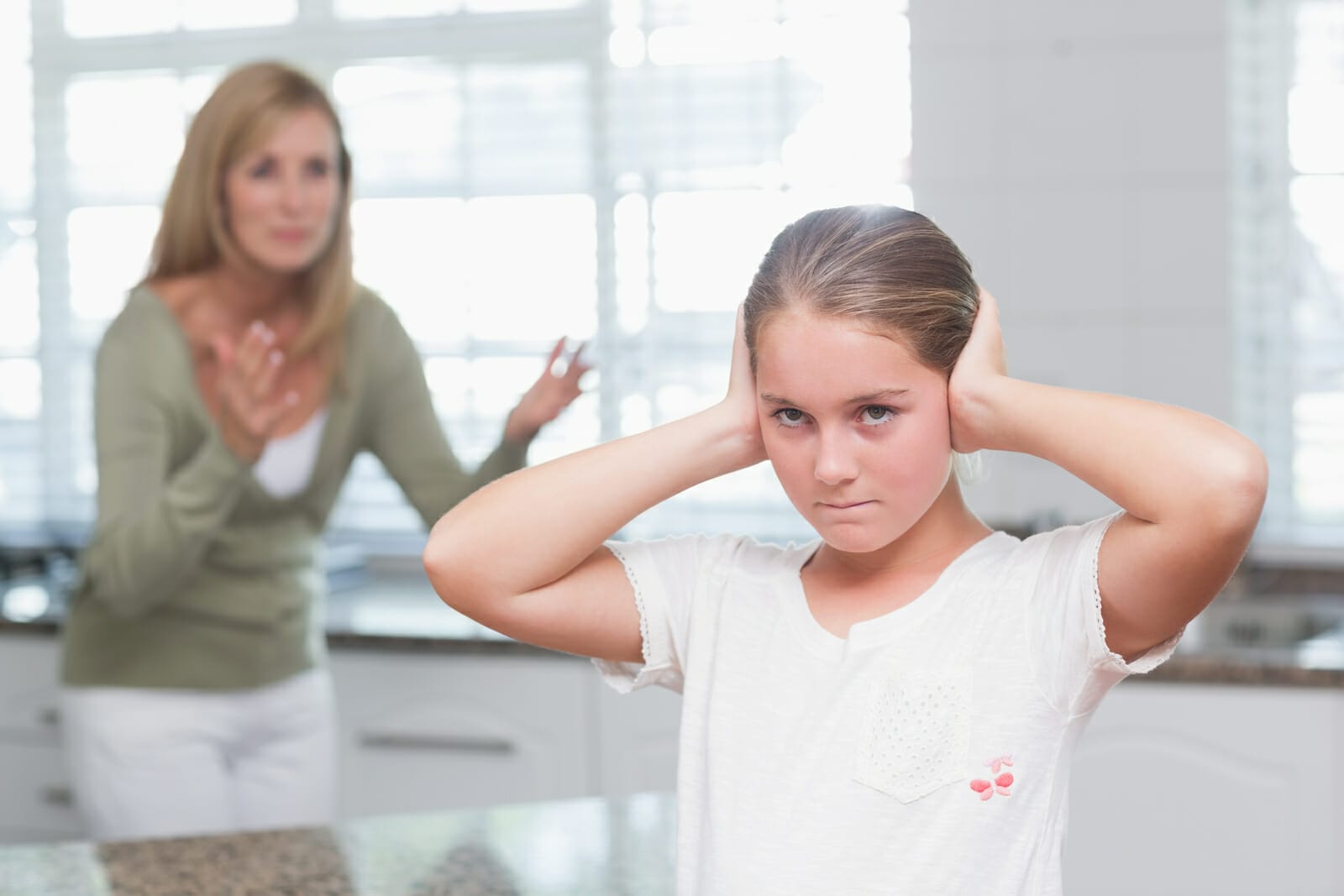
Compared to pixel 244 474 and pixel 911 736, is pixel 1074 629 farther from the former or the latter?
pixel 244 474

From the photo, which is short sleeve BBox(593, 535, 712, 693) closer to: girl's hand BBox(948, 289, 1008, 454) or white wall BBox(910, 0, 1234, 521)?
girl's hand BBox(948, 289, 1008, 454)

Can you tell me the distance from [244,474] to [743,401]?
2.91 feet

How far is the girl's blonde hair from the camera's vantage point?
33.8 inches

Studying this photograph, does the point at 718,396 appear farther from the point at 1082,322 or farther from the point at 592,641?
the point at 592,641

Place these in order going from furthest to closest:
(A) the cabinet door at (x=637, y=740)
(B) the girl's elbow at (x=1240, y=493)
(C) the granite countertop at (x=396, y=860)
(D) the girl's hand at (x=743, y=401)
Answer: (A) the cabinet door at (x=637, y=740) → (C) the granite countertop at (x=396, y=860) → (D) the girl's hand at (x=743, y=401) → (B) the girl's elbow at (x=1240, y=493)

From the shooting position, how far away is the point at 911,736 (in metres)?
0.86

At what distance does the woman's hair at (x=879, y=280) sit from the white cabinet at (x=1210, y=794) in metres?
1.30

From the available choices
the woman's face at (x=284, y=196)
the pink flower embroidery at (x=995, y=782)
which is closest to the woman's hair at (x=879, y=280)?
the pink flower embroidery at (x=995, y=782)

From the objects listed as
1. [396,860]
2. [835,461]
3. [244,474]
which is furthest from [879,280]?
[244,474]

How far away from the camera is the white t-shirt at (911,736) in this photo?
85 centimetres

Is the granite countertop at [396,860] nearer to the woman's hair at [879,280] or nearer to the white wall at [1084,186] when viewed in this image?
the woman's hair at [879,280]

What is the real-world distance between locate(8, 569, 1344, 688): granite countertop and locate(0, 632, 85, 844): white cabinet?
0.16ft

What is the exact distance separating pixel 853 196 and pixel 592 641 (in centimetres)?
185

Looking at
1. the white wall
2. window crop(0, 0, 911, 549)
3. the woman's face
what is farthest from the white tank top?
the white wall
